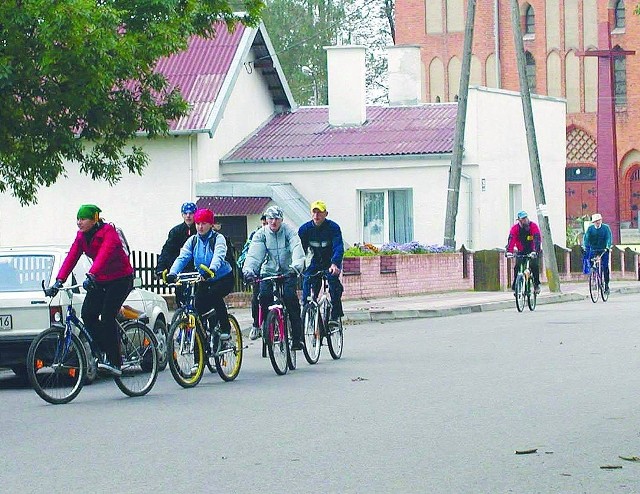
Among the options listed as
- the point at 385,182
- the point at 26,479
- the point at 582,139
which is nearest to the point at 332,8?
the point at 582,139

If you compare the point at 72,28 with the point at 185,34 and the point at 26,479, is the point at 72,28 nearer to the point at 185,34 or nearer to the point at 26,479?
the point at 185,34

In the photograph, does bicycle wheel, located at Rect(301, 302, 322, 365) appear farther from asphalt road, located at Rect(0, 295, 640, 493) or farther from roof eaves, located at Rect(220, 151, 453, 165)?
roof eaves, located at Rect(220, 151, 453, 165)

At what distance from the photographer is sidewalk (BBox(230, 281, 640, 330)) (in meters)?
25.6

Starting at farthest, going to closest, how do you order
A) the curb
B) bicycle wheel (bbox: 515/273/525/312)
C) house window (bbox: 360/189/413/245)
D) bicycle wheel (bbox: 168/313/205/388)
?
house window (bbox: 360/189/413/245) < bicycle wheel (bbox: 515/273/525/312) < the curb < bicycle wheel (bbox: 168/313/205/388)

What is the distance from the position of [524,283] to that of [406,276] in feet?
17.3

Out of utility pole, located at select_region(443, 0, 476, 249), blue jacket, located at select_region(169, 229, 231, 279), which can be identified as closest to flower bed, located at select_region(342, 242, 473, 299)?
utility pole, located at select_region(443, 0, 476, 249)

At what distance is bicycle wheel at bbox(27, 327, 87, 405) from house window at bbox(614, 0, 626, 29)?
2823 inches

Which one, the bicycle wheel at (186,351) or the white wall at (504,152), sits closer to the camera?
the bicycle wheel at (186,351)

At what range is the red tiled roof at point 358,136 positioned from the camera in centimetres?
3722

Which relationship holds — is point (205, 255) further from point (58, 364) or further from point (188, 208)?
point (188, 208)

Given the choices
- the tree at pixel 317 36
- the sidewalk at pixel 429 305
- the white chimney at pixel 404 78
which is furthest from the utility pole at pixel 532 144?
the tree at pixel 317 36

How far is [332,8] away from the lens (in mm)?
76875

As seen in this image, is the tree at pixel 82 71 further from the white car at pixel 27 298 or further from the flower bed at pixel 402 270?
the flower bed at pixel 402 270

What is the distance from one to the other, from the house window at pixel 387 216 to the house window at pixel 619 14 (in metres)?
47.3
